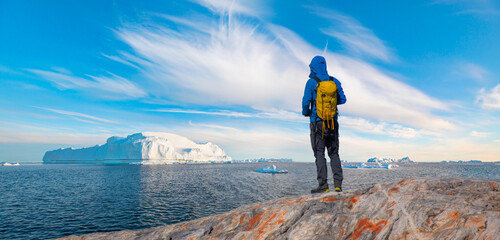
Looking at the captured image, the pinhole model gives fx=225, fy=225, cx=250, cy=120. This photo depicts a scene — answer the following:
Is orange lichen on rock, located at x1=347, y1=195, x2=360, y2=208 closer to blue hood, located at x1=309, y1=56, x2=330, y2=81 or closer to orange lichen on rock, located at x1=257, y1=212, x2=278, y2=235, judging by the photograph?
orange lichen on rock, located at x1=257, y1=212, x2=278, y2=235

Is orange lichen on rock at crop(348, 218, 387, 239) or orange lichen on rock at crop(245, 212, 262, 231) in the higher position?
orange lichen on rock at crop(348, 218, 387, 239)

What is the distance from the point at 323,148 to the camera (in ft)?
20.0

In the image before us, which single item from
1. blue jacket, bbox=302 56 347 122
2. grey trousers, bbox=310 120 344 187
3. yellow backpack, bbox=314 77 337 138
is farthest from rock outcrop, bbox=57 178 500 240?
blue jacket, bbox=302 56 347 122

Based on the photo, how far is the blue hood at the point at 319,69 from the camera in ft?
20.0

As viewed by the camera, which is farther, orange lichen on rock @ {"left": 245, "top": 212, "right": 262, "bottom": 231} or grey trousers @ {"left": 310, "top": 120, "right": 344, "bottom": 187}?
grey trousers @ {"left": 310, "top": 120, "right": 344, "bottom": 187}

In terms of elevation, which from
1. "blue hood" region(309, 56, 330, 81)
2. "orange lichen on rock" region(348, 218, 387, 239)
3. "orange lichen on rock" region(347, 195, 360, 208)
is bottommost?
"orange lichen on rock" region(348, 218, 387, 239)

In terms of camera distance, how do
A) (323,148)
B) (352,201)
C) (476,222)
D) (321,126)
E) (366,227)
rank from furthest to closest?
(323,148), (321,126), (352,201), (366,227), (476,222)

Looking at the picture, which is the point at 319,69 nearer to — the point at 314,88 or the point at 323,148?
the point at 314,88

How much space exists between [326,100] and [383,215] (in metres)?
2.88

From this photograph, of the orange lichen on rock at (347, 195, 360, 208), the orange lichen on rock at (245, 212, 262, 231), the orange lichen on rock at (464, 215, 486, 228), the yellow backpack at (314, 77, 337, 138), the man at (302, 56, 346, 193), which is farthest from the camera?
the man at (302, 56, 346, 193)

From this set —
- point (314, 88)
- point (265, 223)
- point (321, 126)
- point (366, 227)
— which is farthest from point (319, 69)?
point (265, 223)

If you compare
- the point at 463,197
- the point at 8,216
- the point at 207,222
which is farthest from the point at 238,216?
the point at 8,216

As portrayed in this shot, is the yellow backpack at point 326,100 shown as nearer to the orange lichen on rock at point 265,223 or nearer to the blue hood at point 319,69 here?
the blue hood at point 319,69

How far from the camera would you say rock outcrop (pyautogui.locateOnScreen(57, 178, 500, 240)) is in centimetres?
296
